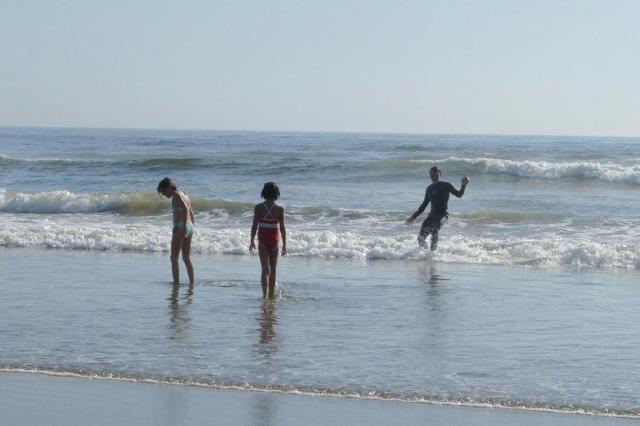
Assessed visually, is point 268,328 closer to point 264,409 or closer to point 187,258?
point 264,409

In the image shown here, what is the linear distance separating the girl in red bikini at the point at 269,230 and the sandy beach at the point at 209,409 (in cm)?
396

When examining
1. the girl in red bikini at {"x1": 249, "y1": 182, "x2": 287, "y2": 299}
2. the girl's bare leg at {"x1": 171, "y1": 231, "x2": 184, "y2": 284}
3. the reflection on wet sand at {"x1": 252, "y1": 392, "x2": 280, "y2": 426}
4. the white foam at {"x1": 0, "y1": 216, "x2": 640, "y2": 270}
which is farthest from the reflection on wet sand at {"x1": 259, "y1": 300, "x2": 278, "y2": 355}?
the white foam at {"x1": 0, "y1": 216, "x2": 640, "y2": 270}

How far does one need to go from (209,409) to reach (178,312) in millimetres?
3838

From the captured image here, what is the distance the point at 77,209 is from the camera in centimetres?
2467

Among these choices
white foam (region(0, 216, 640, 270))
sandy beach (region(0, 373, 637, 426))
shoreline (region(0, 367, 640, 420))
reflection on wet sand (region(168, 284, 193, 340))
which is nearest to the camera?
sandy beach (region(0, 373, 637, 426))

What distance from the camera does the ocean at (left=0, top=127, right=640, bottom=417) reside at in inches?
310

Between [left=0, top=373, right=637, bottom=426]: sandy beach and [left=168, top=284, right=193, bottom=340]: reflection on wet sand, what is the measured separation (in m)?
2.01

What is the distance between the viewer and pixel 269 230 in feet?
37.1

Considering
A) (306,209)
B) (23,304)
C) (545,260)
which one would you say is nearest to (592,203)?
(306,209)

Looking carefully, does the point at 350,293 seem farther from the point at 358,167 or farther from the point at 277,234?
the point at 358,167

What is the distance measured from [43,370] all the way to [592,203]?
20212 mm

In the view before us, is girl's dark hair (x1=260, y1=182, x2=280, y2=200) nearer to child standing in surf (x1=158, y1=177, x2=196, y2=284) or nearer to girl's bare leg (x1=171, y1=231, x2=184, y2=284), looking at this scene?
child standing in surf (x1=158, y1=177, x2=196, y2=284)

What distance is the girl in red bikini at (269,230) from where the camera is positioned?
11164 mm

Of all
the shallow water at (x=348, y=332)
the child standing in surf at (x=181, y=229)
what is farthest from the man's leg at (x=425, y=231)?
the child standing in surf at (x=181, y=229)
